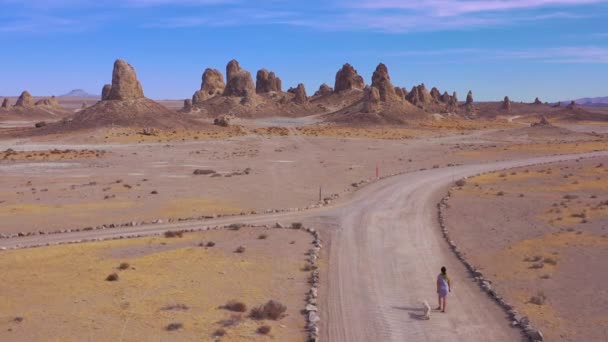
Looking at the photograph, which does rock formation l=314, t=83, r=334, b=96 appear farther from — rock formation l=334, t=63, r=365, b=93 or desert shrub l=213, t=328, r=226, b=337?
desert shrub l=213, t=328, r=226, b=337

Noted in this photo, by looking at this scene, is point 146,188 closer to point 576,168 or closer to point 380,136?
point 576,168

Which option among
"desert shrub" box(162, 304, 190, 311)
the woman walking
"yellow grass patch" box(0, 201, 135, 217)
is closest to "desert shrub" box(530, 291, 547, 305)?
the woman walking

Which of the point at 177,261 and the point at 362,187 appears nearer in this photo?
the point at 177,261

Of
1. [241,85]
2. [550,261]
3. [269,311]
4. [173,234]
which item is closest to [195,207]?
[173,234]

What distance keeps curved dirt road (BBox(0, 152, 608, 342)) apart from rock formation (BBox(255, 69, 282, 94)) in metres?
121

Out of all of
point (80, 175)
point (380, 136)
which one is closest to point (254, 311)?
point (80, 175)

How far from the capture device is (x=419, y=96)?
495 ft

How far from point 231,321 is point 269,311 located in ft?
3.36

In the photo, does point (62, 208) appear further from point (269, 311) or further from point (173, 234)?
point (269, 311)

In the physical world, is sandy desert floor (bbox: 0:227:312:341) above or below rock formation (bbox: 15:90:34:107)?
below

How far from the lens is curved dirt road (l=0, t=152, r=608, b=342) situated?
1489 cm

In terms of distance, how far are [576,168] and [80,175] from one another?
41550 mm

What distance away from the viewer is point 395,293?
17.6m

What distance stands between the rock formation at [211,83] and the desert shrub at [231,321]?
14036cm
